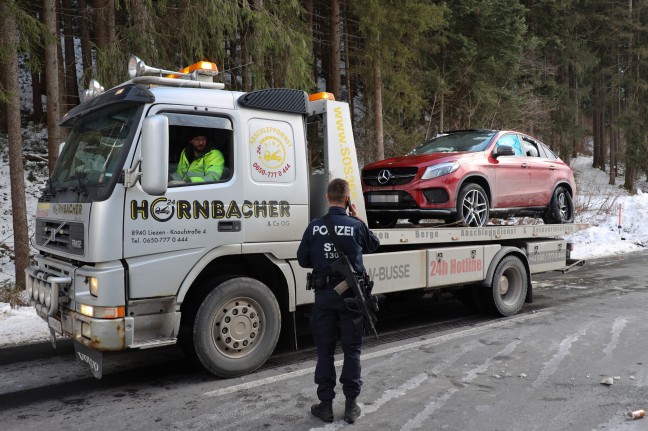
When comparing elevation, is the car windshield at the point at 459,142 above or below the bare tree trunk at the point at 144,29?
below

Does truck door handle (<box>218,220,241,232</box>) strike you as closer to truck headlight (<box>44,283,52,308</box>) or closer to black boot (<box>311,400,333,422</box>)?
truck headlight (<box>44,283,52,308</box>)

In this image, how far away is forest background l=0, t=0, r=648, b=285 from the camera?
10.1 m

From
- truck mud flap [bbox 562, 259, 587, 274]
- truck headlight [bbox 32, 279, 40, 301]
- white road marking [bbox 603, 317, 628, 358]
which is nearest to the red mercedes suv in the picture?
truck mud flap [bbox 562, 259, 587, 274]

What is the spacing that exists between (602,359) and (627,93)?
33194 mm

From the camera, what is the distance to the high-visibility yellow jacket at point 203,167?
15.2 ft

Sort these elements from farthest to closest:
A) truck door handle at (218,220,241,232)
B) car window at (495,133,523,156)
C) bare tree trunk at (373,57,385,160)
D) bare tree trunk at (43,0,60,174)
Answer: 1. bare tree trunk at (373,57,385,160)
2. bare tree trunk at (43,0,60,174)
3. car window at (495,133,523,156)
4. truck door handle at (218,220,241,232)

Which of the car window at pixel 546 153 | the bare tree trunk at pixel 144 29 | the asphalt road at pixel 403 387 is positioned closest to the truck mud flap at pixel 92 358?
the asphalt road at pixel 403 387

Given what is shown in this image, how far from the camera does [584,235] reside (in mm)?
16953

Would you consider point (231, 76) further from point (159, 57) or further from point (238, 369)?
point (238, 369)

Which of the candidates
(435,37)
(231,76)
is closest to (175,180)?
(231,76)

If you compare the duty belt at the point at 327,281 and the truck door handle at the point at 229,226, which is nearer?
the duty belt at the point at 327,281

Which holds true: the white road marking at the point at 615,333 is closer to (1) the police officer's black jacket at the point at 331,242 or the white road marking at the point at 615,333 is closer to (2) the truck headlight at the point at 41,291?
(1) the police officer's black jacket at the point at 331,242

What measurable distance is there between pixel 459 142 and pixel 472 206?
1.24m

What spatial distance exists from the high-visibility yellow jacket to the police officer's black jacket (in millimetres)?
1233
